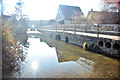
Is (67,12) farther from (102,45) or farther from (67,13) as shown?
(102,45)

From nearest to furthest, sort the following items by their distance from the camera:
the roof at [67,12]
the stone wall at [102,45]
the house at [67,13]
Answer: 1. the stone wall at [102,45]
2. the house at [67,13]
3. the roof at [67,12]

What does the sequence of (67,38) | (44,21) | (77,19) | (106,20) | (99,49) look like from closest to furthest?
1. (99,49)
2. (67,38)
3. (106,20)
4. (77,19)
5. (44,21)

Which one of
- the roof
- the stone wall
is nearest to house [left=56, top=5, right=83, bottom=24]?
the roof

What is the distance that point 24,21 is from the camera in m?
21.0

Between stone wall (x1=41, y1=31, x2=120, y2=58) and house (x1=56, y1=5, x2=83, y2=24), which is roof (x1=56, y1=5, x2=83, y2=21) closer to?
house (x1=56, y1=5, x2=83, y2=24)

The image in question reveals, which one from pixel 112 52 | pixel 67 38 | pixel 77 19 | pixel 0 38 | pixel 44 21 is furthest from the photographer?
pixel 44 21

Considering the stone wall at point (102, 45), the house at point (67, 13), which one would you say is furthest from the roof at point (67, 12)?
the stone wall at point (102, 45)

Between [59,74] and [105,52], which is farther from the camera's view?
[105,52]

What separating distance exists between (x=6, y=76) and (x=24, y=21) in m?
19.7

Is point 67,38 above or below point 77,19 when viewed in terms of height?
below

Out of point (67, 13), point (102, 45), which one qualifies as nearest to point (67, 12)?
point (67, 13)

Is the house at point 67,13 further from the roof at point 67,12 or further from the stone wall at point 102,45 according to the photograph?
the stone wall at point 102,45

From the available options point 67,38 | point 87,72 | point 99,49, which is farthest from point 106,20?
point 87,72

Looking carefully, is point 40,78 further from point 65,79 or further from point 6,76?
point 6,76
